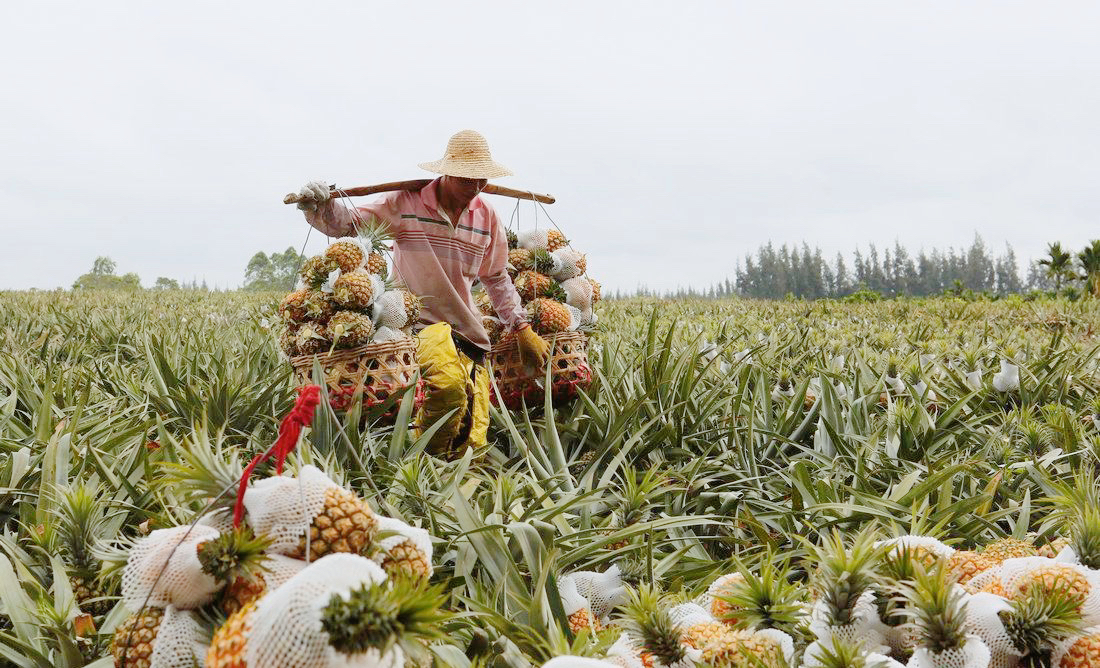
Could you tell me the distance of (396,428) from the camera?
9.57 ft

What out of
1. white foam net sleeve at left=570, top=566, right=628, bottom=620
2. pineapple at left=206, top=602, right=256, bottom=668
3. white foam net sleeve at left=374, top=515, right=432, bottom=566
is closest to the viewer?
pineapple at left=206, top=602, right=256, bottom=668

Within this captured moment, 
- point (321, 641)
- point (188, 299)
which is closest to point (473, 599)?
point (321, 641)

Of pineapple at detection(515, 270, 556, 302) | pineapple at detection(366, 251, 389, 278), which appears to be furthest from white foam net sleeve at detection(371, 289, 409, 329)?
pineapple at detection(515, 270, 556, 302)

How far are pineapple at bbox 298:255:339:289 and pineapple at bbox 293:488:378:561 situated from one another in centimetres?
214

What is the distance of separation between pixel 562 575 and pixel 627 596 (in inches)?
8.5

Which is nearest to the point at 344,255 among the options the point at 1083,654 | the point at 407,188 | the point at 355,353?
the point at 355,353

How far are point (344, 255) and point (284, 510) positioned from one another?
2151 millimetres

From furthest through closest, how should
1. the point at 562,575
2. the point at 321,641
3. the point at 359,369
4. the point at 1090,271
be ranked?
the point at 1090,271 → the point at 359,369 → the point at 562,575 → the point at 321,641

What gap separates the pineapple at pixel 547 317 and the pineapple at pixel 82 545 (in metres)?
2.42

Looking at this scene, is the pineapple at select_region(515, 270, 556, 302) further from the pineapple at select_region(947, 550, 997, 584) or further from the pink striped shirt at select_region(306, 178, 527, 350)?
the pineapple at select_region(947, 550, 997, 584)

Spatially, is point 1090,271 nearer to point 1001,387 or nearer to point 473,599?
point 1001,387

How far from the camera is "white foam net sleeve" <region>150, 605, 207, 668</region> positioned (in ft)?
3.71

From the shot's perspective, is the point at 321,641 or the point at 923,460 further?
the point at 923,460

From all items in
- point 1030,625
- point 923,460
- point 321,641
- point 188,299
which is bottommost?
point 923,460
